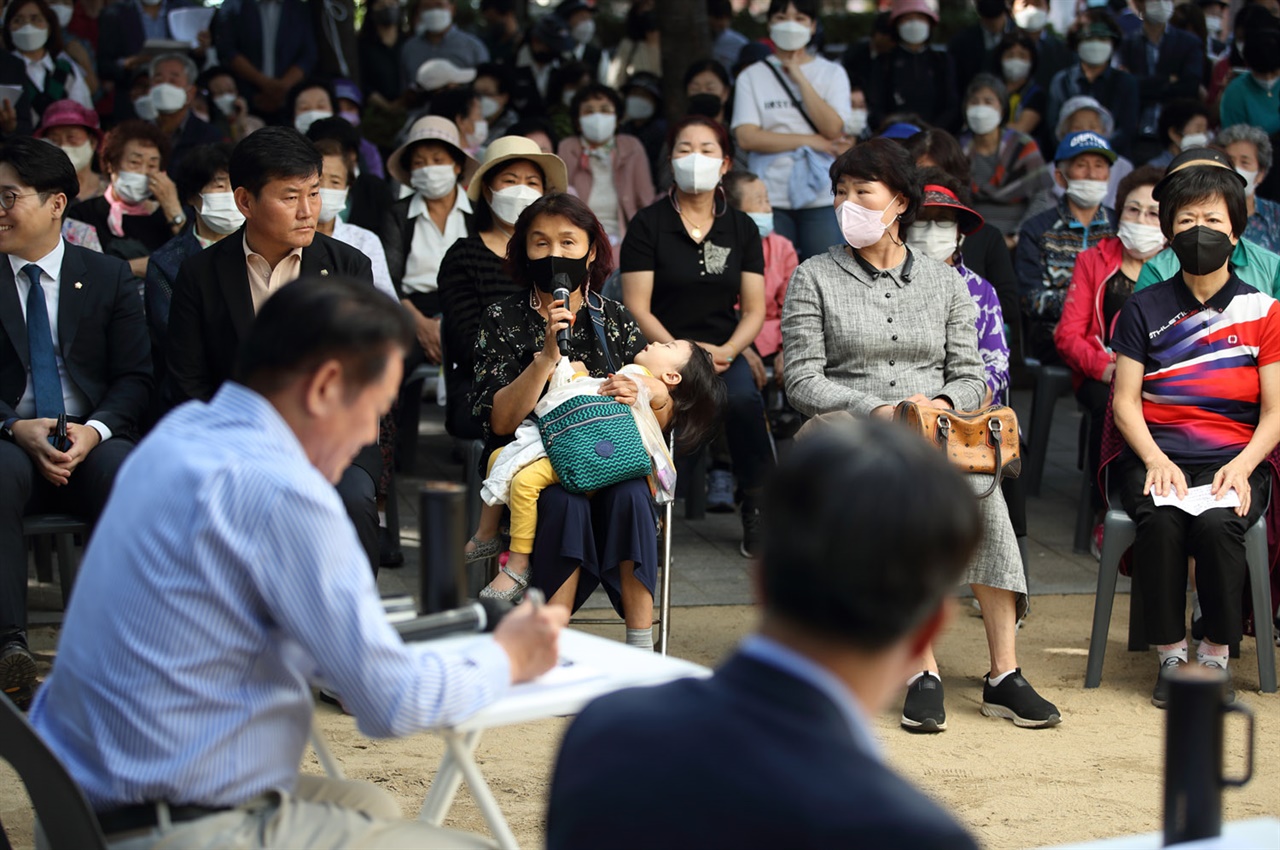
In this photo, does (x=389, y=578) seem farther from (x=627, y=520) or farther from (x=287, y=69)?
(x=287, y=69)

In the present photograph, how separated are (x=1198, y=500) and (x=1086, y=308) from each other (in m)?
1.98

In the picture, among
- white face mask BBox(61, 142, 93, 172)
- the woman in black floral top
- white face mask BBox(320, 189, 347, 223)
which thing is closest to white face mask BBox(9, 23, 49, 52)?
white face mask BBox(61, 142, 93, 172)

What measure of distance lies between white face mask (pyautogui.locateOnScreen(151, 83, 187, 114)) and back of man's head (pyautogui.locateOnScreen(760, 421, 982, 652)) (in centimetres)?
842

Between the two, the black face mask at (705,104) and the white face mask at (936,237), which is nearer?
the white face mask at (936,237)

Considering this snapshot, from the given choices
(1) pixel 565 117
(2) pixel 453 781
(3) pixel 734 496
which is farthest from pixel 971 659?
(1) pixel 565 117

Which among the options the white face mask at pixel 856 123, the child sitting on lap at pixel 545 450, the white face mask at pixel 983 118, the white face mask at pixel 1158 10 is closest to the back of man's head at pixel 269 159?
the child sitting on lap at pixel 545 450

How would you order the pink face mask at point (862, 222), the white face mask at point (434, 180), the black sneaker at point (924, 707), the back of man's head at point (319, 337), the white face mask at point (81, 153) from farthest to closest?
the white face mask at point (81, 153)
the white face mask at point (434, 180)
the pink face mask at point (862, 222)
the black sneaker at point (924, 707)
the back of man's head at point (319, 337)

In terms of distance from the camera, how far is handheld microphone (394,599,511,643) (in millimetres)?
2594

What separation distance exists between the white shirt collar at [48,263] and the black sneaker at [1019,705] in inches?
144

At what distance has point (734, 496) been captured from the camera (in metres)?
7.68

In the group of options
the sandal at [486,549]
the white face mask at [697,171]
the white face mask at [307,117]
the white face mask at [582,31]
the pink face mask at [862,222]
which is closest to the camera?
the sandal at [486,549]

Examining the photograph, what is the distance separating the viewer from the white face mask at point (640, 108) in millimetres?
10094

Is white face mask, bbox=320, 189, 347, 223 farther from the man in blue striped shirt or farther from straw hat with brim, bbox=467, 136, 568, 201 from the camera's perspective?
the man in blue striped shirt

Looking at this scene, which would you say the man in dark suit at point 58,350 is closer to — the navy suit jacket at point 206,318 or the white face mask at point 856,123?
the navy suit jacket at point 206,318
